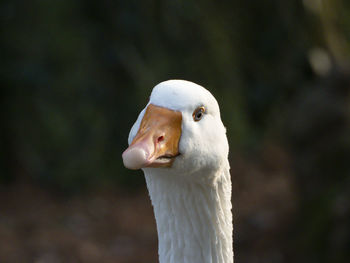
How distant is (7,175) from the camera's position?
8164mm

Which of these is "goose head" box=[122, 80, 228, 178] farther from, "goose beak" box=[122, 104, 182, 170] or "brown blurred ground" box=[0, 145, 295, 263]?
"brown blurred ground" box=[0, 145, 295, 263]

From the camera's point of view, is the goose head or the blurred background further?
the blurred background

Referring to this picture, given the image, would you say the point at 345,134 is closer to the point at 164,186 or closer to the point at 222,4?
the point at 222,4

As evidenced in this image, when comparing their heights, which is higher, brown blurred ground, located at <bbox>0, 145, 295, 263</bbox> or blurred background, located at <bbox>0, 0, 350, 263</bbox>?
blurred background, located at <bbox>0, 0, 350, 263</bbox>

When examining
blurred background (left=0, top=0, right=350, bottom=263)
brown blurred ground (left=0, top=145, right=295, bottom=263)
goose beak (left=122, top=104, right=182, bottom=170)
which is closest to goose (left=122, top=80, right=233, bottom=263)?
goose beak (left=122, top=104, right=182, bottom=170)

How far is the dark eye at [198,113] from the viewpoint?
7.65 ft

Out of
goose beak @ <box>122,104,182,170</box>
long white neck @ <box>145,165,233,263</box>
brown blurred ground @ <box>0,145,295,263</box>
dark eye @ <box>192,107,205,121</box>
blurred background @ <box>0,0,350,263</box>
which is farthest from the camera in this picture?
blurred background @ <box>0,0,350,263</box>

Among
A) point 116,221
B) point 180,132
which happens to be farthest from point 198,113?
point 116,221

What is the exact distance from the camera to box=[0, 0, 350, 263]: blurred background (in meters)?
7.32

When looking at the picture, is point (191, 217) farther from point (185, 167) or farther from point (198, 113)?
point (198, 113)

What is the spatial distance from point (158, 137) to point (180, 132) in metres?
0.12

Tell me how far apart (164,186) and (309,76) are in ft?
17.2

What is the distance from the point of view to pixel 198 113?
2.35 m

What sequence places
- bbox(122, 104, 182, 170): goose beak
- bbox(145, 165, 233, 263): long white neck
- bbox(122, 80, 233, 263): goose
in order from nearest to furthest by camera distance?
bbox(122, 104, 182, 170): goose beak → bbox(122, 80, 233, 263): goose → bbox(145, 165, 233, 263): long white neck
